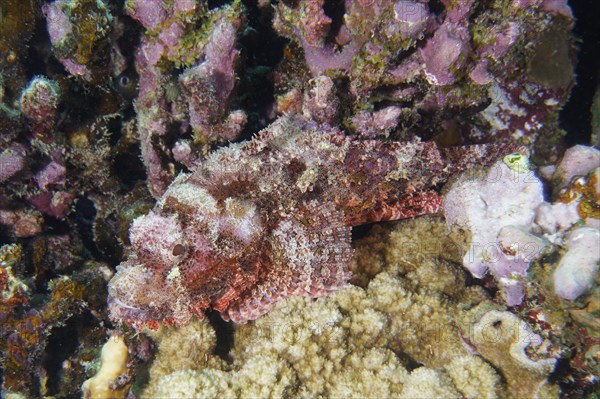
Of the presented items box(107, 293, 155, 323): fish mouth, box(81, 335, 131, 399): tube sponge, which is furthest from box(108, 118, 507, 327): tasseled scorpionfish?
box(81, 335, 131, 399): tube sponge

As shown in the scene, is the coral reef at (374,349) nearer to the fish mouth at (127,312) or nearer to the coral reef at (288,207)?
the coral reef at (288,207)

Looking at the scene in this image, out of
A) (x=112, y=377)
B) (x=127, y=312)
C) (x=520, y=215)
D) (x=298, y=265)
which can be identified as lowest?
(x=112, y=377)

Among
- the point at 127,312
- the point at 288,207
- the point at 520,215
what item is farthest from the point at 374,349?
the point at 127,312

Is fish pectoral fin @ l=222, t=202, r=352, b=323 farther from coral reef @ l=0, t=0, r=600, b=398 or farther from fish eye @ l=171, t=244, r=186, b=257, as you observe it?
fish eye @ l=171, t=244, r=186, b=257

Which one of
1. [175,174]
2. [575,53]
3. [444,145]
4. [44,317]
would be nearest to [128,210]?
[175,174]

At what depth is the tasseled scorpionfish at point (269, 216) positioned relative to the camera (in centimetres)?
359

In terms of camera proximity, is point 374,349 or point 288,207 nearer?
point 374,349

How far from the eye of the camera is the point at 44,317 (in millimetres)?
4039

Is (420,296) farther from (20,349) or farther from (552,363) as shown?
(20,349)

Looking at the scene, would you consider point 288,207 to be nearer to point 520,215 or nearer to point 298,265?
point 298,265

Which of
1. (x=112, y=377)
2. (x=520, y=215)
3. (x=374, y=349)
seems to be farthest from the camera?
(x=520, y=215)

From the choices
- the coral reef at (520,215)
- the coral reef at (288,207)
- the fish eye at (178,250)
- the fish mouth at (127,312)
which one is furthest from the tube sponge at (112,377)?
the coral reef at (520,215)

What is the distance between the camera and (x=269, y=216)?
3889 millimetres

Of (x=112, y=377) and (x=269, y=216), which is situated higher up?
(x=269, y=216)
